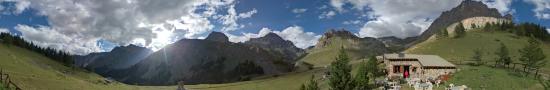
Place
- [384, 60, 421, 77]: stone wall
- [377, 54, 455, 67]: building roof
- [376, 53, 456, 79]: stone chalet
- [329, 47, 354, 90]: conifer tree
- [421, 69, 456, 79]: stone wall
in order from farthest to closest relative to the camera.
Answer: [384, 60, 421, 77]: stone wall, [377, 54, 455, 67]: building roof, [376, 53, 456, 79]: stone chalet, [421, 69, 456, 79]: stone wall, [329, 47, 354, 90]: conifer tree

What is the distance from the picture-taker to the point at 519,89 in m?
88.8

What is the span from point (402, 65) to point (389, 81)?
348 inches

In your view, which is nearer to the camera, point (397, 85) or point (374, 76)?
point (397, 85)

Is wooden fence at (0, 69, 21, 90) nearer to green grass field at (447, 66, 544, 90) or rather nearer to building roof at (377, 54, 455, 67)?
green grass field at (447, 66, 544, 90)

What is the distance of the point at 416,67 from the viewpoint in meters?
106

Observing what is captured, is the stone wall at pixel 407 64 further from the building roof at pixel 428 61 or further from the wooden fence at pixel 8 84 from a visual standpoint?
the wooden fence at pixel 8 84

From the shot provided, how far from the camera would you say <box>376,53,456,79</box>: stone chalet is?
104125 millimetres

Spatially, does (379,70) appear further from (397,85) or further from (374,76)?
(397,85)

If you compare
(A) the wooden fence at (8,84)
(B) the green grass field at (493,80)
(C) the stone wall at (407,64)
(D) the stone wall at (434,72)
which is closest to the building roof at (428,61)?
(C) the stone wall at (407,64)

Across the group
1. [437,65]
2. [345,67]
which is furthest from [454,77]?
[345,67]

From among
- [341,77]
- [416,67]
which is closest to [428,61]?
[416,67]

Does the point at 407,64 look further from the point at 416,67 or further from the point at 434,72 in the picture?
the point at 434,72

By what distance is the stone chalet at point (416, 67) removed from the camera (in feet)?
342

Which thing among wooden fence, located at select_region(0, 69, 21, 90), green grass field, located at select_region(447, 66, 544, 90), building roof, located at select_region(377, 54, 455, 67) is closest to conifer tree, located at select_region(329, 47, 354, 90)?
green grass field, located at select_region(447, 66, 544, 90)
